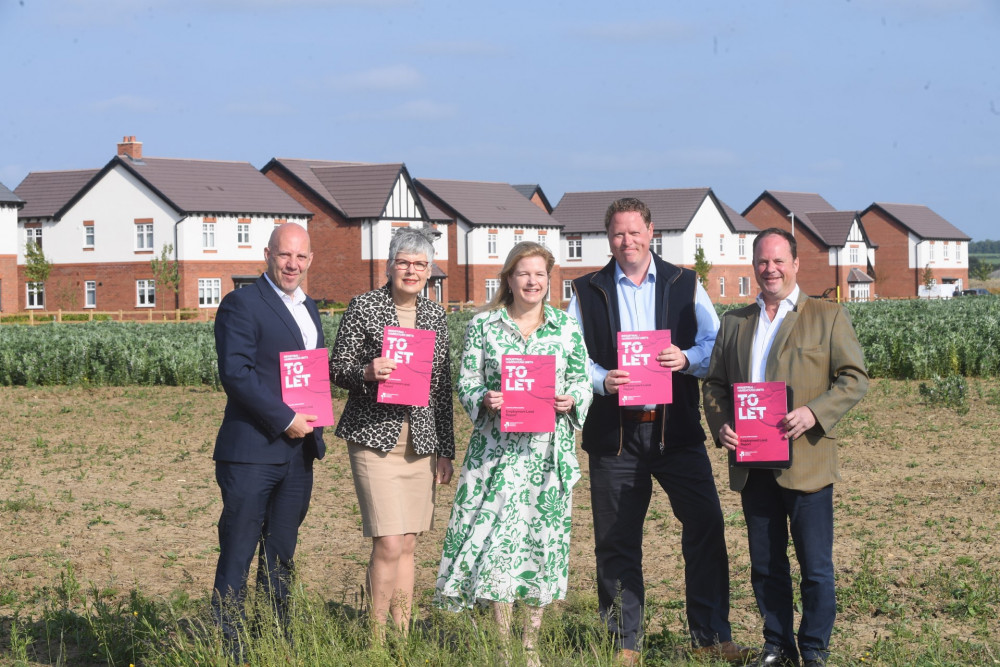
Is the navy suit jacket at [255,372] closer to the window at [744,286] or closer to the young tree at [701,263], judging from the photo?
the young tree at [701,263]

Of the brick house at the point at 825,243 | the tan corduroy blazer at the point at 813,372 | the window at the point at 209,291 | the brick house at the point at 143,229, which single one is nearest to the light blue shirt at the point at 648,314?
the tan corduroy blazer at the point at 813,372

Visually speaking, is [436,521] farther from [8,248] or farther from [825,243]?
[825,243]

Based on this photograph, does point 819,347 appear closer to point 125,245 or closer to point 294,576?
point 294,576

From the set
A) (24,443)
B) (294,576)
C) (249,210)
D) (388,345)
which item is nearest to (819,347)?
(388,345)

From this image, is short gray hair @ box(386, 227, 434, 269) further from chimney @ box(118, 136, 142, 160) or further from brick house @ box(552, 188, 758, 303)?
brick house @ box(552, 188, 758, 303)

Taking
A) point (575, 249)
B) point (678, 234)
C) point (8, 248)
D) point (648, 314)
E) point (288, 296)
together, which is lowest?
point (648, 314)

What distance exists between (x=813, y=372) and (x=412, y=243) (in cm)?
213

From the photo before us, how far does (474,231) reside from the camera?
67.8 meters

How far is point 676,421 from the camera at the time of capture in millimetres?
5629

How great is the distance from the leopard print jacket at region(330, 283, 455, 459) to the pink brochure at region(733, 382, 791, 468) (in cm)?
156

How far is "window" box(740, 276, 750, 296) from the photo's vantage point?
79150mm

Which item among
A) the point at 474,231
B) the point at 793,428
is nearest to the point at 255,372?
the point at 793,428

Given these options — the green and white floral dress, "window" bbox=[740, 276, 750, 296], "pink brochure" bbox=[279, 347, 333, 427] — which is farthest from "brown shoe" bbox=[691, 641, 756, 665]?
"window" bbox=[740, 276, 750, 296]

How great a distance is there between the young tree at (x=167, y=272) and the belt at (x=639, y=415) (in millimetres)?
50180
